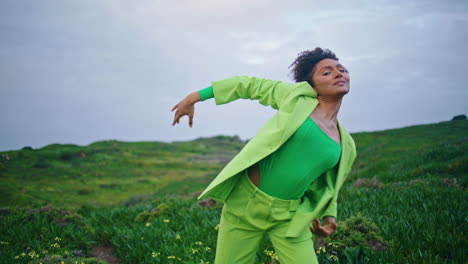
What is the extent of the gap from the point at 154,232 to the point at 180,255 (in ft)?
4.51

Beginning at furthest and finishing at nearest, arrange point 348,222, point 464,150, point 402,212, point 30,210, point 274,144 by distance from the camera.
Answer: point 464,150 < point 30,210 < point 402,212 < point 348,222 < point 274,144

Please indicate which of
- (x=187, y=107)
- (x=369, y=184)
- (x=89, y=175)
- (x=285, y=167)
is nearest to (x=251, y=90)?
(x=187, y=107)

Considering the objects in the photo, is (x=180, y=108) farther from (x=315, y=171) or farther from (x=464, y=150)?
(x=464, y=150)

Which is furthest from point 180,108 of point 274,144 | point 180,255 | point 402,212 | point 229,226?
point 402,212

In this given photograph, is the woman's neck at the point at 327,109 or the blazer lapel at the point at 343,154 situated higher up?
the woman's neck at the point at 327,109

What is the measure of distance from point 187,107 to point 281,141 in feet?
2.70

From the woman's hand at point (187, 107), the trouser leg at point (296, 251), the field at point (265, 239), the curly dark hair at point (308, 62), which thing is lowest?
the field at point (265, 239)

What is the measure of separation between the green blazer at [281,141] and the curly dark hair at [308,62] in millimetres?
278

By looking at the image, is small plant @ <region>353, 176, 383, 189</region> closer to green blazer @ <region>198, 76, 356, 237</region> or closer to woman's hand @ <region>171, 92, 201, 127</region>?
green blazer @ <region>198, 76, 356, 237</region>

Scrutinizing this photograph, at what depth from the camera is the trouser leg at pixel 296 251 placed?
2229 millimetres

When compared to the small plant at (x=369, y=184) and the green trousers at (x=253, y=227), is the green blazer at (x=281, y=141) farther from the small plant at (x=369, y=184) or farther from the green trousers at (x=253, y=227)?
the small plant at (x=369, y=184)

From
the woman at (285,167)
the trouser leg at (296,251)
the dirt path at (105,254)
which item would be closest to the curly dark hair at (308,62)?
the woman at (285,167)

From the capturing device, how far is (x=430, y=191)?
643cm

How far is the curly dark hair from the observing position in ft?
8.84
